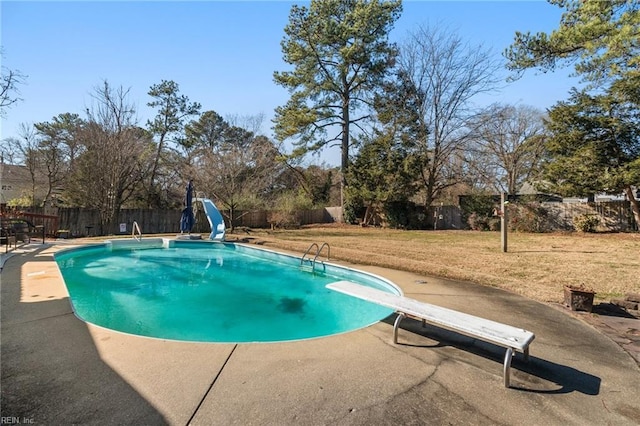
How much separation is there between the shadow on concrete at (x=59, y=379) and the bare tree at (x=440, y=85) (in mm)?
19980

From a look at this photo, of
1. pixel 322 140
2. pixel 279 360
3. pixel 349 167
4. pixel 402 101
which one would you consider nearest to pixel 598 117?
pixel 402 101

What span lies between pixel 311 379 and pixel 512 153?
2970 cm

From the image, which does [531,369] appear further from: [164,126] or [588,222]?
[164,126]

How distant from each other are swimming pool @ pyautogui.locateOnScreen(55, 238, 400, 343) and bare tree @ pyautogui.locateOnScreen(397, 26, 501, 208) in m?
14.6

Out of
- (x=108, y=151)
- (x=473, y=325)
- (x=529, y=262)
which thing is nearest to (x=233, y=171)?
(x=108, y=151)

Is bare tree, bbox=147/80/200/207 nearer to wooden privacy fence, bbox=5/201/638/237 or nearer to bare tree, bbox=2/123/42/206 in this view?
wooden privacy fence, bbox=5/201/638/237

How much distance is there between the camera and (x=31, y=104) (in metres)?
11.0

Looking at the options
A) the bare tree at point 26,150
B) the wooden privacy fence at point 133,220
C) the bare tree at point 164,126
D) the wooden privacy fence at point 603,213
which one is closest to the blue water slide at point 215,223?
the wooden privacy fence at point 133,220

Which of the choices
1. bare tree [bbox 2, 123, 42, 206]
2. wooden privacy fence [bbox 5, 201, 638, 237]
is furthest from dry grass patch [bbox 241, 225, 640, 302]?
bare tree [bbox 2, 123, 42, 206]

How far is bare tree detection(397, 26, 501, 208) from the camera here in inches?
819

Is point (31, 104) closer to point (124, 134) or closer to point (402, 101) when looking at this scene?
point (124, 134)

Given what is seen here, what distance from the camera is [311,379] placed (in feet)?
9.30

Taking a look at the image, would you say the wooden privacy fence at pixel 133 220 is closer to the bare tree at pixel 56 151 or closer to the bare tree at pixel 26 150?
the bare tree at pixel 56 151

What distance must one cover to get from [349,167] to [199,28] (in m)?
14.1
